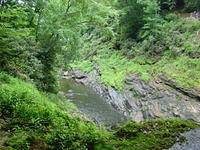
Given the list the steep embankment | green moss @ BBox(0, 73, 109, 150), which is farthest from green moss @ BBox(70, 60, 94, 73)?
green moss @ BBox(0, 73, 109, 150)

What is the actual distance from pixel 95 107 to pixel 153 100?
4.51 meters

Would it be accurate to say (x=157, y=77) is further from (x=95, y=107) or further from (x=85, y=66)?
(x=85, y=66)

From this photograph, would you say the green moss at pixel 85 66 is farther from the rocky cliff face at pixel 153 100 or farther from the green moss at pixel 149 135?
the green moss at pixel 149 135

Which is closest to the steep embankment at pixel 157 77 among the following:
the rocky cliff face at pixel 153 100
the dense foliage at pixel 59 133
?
the rocky cliff face at pixel 153 100

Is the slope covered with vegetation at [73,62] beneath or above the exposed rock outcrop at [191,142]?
above

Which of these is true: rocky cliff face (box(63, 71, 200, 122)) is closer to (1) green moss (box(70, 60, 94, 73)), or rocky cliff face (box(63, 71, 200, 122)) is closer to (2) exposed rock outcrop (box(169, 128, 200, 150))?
(2) exposed rock outcrop (box(169, 128, 200, 150))

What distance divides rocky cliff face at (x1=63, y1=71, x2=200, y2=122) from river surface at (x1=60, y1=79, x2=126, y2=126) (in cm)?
76

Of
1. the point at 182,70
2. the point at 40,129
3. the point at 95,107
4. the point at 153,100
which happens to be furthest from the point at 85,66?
the point at 40,129

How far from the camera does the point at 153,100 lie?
11906mm

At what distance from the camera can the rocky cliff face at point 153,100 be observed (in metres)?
10.1

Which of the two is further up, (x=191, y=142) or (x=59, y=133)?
(x=59, y=133)

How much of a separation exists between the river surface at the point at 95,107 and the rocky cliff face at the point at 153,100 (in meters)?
0.76

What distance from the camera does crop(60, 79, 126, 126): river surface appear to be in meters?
10.7

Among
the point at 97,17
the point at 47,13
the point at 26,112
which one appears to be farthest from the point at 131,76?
the point at 26,112
